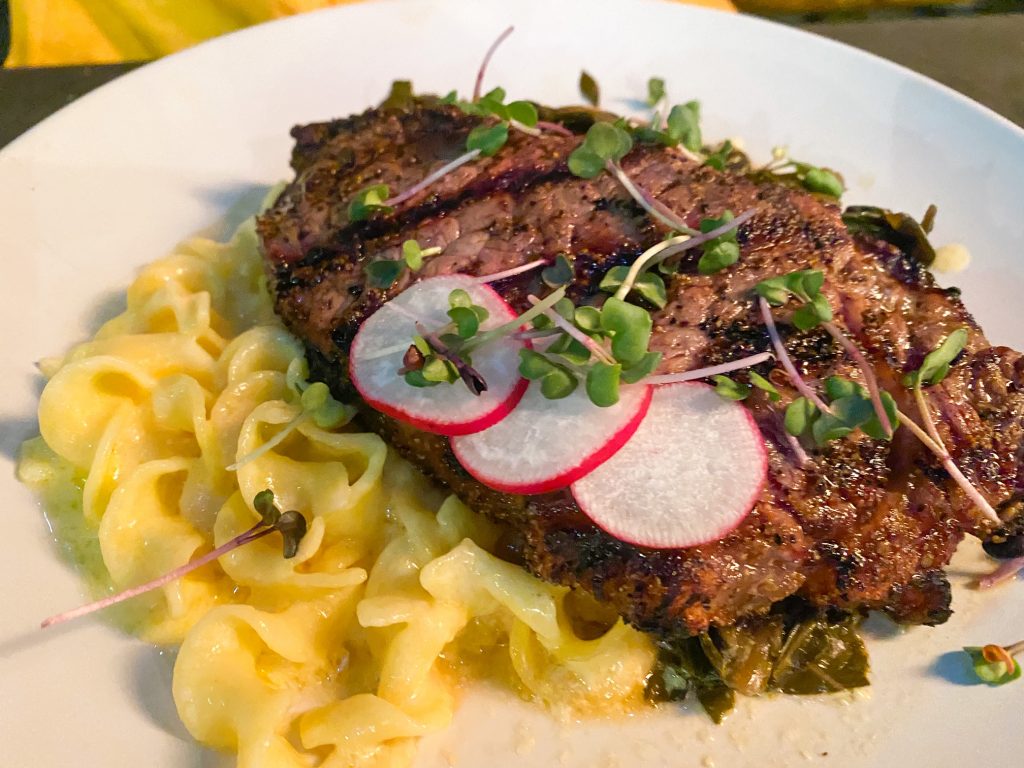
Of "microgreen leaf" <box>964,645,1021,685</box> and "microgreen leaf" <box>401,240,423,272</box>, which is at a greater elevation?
"microgreen leaf" <box>401,240,423,272</box>

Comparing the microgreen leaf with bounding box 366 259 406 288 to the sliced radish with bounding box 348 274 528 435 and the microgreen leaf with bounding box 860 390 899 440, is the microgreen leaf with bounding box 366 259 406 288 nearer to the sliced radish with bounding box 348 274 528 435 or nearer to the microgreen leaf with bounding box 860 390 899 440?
the sliced radish with bounding box 348 274 528 435

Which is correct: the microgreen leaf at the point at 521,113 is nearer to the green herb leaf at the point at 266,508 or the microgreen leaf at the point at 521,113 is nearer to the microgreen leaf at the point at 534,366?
the microgreen leaf at the point at 534,366

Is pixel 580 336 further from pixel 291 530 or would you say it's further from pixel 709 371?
pixel 291 530

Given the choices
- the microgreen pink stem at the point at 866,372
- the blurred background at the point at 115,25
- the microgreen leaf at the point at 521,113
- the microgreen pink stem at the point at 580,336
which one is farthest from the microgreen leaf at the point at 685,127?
the blurred background at the point at 115,25

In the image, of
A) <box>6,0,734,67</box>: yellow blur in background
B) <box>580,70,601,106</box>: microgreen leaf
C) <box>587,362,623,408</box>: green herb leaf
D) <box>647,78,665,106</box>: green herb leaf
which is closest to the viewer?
<box>587,362,623,408</box>: green herb leaf

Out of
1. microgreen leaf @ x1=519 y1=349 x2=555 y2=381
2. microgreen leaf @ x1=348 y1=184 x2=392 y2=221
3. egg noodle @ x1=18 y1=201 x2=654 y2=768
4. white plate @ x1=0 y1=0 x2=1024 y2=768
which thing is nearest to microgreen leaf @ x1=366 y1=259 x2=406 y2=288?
microgreen leaf @ x1=348 y1=184 x2=392 y2=221

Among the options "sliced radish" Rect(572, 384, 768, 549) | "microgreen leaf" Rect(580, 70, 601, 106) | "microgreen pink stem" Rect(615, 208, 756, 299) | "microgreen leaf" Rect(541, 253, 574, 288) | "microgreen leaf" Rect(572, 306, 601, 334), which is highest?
"microgreen pink stem" Rect(615, 208, 756, 299)
